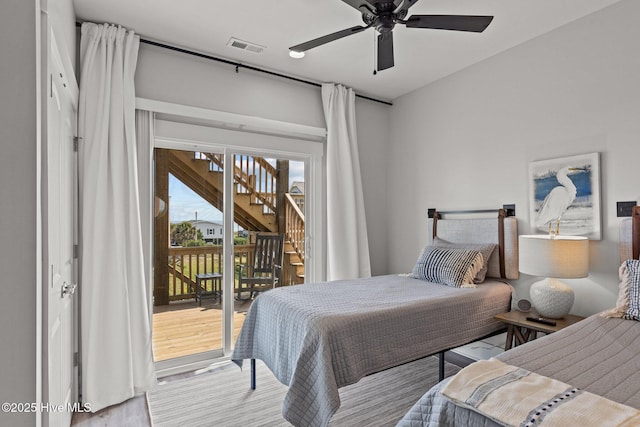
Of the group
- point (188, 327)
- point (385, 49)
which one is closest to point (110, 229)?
point (188, 327)

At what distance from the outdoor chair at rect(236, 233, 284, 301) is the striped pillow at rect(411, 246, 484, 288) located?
54.8 inches

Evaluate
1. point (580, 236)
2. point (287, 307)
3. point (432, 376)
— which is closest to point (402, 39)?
point (580, 236)

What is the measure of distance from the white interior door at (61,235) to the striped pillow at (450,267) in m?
2.59

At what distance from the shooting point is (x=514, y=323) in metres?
2.47

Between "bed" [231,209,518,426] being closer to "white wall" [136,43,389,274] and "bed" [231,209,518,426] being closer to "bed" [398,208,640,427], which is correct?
"bed" [398,208,640,427]

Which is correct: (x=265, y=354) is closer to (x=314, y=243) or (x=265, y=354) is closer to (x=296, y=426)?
(x=296, y=426)

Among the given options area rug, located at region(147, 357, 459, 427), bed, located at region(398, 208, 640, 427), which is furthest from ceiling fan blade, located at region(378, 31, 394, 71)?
area rug, located at region(147, 357, 459, 427)

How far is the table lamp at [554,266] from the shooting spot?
7.51ft

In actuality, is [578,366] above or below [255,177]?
below

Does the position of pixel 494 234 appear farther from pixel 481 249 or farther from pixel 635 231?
pixel 635 231

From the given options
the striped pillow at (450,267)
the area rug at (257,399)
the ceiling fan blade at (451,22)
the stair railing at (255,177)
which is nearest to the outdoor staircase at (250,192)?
the stair railing at (255,177)

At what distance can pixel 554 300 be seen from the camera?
2.40 m

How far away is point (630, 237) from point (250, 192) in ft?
9.89

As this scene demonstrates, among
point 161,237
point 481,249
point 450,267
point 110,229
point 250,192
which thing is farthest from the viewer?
point 250,192
